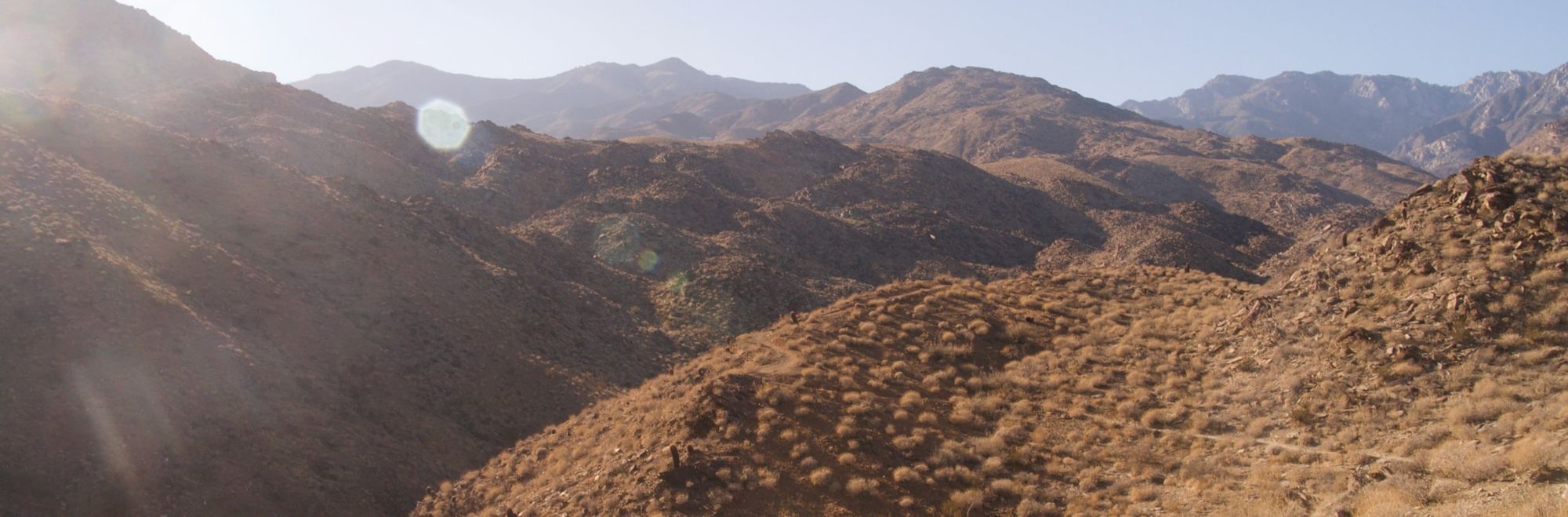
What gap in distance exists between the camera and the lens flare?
58.3 meters

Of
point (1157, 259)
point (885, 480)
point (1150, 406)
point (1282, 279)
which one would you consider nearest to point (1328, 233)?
point (1157, 259)

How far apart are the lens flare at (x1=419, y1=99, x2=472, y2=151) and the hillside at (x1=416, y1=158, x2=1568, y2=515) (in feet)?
→ 145

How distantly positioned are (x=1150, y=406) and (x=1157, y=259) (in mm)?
36905

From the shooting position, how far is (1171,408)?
50.6 feet

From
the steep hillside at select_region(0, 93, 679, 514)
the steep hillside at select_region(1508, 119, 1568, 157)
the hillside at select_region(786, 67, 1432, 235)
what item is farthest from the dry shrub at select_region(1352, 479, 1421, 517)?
the steep hillside at select_region(1508, 119, 1568, 157)

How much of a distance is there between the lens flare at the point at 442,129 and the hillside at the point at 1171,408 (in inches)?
1737

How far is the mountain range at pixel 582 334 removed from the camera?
13750 mm

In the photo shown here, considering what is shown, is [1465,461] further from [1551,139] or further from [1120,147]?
[1551,139]

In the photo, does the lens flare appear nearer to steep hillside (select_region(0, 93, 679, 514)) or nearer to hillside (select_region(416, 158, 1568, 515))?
steep hillside (select_region(0, 93, 679, 514))

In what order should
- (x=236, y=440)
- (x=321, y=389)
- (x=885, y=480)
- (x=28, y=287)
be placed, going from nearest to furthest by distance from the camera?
(x=885, y=480), (x=236, y=440), (x=28, y=287), (x=321, y=389)

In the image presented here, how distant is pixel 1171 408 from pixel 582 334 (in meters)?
21.8

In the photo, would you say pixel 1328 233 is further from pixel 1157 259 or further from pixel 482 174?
pixel 482 174

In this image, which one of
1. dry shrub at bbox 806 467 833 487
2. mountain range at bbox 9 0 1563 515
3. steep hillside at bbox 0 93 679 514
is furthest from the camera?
steep hillside at bbox 0 93 679 514

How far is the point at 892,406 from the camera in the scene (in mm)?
15797
